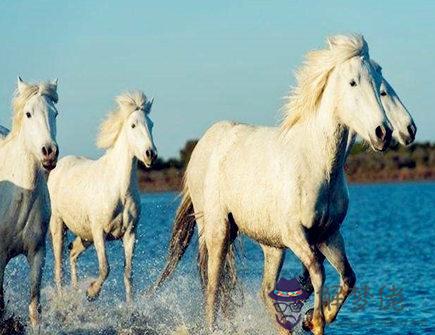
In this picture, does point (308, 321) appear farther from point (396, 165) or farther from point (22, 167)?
point (396, 165)

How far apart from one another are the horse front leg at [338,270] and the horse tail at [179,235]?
2546 mm

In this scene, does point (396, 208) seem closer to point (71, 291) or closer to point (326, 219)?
point (71, 291)

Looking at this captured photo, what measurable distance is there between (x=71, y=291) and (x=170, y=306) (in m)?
2.07

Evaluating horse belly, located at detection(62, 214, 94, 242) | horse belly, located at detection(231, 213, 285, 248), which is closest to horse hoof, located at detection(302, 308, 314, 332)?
horse belly, located at detection(231, 213, 285, 248)

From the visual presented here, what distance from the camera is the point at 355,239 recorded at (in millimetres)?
29484

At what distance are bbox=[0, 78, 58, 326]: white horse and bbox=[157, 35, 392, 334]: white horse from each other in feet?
5.33

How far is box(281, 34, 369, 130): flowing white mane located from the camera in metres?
7.96

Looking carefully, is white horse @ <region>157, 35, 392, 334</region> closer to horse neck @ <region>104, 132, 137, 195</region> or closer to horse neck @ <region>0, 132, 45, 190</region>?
horse neck @ <region>0, 132, 45, 190</region>

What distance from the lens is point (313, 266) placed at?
308 inches

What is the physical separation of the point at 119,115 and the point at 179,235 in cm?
236

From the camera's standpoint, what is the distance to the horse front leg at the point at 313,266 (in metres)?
7.80

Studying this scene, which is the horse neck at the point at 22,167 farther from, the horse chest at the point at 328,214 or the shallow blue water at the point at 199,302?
the horse chest at the point at 328,214

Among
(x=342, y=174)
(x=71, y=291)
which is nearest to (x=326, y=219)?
(x=342, y=174)

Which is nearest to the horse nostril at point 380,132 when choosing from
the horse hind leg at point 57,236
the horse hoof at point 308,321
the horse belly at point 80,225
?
the horse hoof at point 308,321
